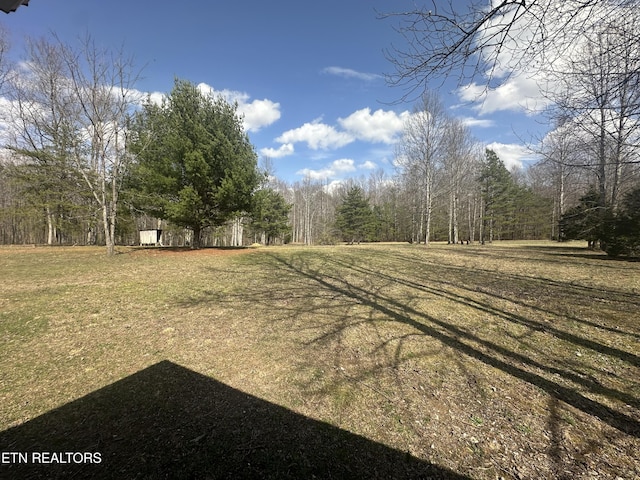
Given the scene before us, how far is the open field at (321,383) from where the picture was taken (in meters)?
1.95

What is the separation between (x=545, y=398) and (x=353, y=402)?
204 cm

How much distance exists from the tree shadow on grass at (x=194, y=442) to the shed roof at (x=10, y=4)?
3.21 metres

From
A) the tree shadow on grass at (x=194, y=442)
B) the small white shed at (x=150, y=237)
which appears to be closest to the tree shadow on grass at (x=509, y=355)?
the tree shadow on grass at (x=194, y=442)

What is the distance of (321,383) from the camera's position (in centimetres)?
283

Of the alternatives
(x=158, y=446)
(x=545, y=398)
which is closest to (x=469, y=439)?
(x=545, y=398)

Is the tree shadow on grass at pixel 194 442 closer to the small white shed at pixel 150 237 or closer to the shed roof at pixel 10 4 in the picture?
the shed roof at pixel 10 4

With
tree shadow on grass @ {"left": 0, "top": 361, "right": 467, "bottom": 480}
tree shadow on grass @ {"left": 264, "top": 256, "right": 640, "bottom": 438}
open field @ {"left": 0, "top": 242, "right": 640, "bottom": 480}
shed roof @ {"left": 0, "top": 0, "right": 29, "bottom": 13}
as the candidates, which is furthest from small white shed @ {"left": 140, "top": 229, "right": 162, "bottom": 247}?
shed roof @ {"left": 0, "top": 0, "right": 29, "bottom": 13}

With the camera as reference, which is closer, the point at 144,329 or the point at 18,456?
the point at 18,456

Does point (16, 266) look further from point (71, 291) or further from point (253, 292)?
point (253, 292)

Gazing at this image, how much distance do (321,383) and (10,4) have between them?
400 centimetres

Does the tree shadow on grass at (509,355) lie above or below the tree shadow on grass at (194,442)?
above

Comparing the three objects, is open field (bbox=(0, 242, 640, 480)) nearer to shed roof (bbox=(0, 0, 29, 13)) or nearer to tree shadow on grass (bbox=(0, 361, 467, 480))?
tree shadow on grass (bbox=(0, 361, 467, 480))

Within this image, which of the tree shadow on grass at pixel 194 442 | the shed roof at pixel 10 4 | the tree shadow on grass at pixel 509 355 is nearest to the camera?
the shed roof at pixel 10 4

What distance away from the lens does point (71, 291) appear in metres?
5.65
